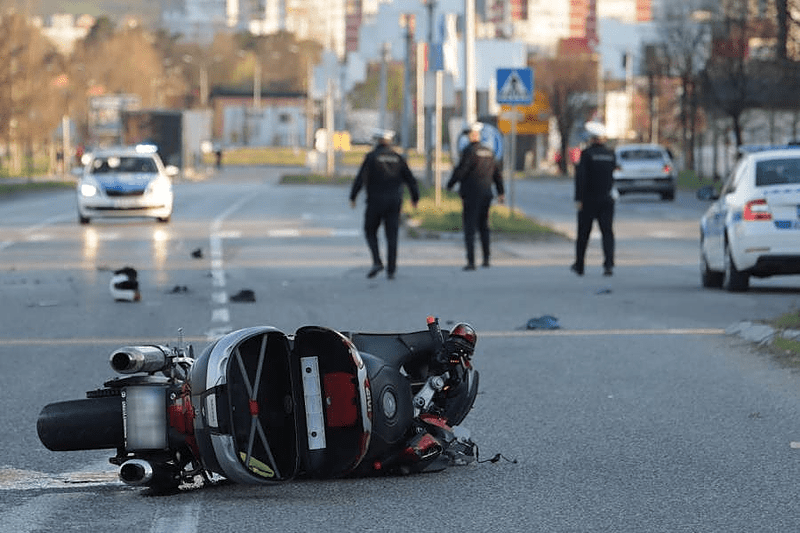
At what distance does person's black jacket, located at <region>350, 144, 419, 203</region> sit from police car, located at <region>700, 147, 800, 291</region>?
4.33 metres

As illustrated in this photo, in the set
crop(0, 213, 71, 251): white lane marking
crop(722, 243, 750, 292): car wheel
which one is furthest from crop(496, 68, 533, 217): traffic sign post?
crop(722, 243, 750, 292): car wheel

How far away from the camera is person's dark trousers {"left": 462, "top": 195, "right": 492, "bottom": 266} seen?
23328 mm

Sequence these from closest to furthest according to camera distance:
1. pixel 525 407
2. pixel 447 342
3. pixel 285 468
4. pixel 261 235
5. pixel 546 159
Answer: pixel 285 468, pixel 447 342, pixel 525 407, pixel 261 235, pixel 546 159

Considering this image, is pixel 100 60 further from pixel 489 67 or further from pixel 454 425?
pixel 454 425

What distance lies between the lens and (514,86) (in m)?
32.3

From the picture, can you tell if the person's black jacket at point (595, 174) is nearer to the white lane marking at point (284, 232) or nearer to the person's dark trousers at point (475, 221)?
the person's dark trousers at point (475, 221)

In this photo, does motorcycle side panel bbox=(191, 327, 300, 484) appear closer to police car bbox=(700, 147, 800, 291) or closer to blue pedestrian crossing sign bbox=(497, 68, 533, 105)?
police car bbox=(700, 147, 800, 291)

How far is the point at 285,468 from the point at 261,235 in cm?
2463

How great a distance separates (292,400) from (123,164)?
31668 mm

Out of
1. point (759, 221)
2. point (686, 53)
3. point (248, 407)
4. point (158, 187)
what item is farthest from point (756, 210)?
point (686, 53)

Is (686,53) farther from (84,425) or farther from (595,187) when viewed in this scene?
(84,425)

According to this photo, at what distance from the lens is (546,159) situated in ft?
408

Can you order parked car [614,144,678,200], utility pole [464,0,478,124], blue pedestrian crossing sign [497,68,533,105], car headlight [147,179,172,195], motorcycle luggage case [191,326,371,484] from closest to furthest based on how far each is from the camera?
1. motorcycle luggage case [191,326,371,484]
2. blue pedestrian crossing sign [497,68,533,105]
3. car headlight [147,179,172,195]
4. utility pole [464,0,478,124]
5. parked car [614,144,678,200]

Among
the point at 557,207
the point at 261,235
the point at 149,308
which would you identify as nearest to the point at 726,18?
the point at 557,207
